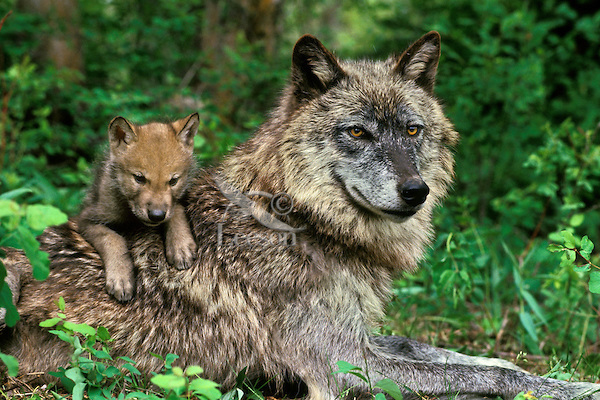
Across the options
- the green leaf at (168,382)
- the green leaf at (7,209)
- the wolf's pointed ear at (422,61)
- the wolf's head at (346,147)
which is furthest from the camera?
the wolf's pointed ear at (422,61)

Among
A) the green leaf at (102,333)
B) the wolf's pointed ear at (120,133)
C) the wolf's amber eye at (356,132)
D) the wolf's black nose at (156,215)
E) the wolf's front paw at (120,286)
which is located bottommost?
the green leaf at (102,333)

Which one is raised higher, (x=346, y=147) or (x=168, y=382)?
(x=346, y=147)

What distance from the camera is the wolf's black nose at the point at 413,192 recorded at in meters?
3.30

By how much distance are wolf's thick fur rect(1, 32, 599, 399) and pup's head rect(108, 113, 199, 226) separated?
0.88 feet

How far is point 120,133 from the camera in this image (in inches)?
142

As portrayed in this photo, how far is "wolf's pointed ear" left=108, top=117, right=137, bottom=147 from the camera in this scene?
11.6 feet

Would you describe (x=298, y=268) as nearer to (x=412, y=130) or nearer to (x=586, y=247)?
(x=412, y=130)

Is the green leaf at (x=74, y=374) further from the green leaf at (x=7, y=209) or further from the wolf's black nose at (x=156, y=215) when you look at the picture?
the green leaf at (x=7, y=209)

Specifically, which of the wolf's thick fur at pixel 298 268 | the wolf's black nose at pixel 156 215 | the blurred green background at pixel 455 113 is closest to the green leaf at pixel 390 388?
the wolf's thick fur at pixel 298 268

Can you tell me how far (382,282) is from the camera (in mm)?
3764

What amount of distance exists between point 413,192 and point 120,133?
6.63 ft

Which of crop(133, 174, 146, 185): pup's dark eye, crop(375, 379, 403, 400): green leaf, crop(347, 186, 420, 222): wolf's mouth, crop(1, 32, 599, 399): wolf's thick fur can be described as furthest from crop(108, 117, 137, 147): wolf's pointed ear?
crop(375, 379, 403, 400): green leaf

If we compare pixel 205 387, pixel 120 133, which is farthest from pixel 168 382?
pixel 120 133

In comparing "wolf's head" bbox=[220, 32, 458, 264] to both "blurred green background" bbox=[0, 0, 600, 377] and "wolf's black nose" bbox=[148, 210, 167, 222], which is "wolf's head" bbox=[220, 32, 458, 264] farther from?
"blurred green background" bbox=[0, 0, 600, 377]
